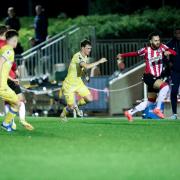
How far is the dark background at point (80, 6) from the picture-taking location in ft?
144

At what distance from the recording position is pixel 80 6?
48.5 metres

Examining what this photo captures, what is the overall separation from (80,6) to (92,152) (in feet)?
104

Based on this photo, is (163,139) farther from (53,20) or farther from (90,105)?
(53,20)

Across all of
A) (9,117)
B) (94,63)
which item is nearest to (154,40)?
(94,63)

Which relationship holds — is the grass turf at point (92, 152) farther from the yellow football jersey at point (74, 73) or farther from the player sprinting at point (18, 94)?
the yellow football jersey at point (74, 73)

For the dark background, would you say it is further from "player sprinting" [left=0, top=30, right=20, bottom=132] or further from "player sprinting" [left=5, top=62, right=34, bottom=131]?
"player sprinting" [left=0, top=30, right=20, bottom=132]

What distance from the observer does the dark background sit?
144 ft

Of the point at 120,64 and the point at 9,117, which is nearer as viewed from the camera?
the point at 9,117

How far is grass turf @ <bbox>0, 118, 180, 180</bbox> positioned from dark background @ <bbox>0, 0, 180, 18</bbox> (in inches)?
825

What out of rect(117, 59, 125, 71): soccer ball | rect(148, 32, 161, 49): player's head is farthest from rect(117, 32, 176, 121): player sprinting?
rect(117, 59, 125, 71): soccer ball

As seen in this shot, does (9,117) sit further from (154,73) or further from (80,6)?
(80,6)

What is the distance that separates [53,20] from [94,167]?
92.1 ft

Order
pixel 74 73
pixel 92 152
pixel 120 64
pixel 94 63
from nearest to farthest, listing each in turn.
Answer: pixel 92 152 → pixel 94 63 → pixel 74 73 → pixel 120 64

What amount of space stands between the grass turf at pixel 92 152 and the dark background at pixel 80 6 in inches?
825
